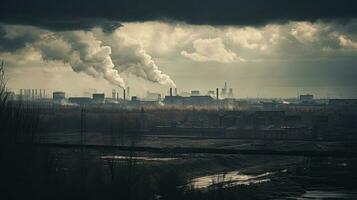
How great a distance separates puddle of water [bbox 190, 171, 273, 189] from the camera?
3881 centimetres

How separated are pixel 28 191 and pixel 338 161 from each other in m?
28.5

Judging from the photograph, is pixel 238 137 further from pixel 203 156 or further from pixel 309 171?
pixel 309 171

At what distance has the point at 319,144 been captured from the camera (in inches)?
2414

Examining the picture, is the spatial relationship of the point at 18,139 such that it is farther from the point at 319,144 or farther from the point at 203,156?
the point at 319,144

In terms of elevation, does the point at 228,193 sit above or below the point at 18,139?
below

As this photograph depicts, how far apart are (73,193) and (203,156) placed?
25.0m

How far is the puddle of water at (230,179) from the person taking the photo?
127ft

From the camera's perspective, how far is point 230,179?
41.2 meters

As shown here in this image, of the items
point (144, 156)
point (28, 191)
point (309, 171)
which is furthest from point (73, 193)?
point (144, 156)

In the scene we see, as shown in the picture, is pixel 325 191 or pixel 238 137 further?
pixel 238 137

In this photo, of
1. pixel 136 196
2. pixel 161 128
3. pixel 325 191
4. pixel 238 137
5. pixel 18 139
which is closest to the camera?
pixel 136 196

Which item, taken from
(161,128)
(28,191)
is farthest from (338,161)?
(161,128)

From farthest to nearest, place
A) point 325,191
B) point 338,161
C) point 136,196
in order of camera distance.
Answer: point 338,161
point 325,191
point 136,196

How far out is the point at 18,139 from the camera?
32000mm
